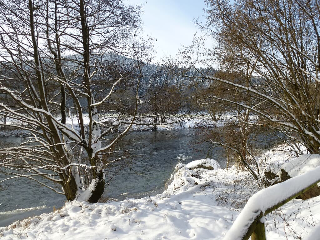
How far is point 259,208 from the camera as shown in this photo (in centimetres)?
146

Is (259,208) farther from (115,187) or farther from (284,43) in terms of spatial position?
(115,187)

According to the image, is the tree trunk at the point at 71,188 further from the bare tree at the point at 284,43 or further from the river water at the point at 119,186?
the bare tree at the point at 284,43

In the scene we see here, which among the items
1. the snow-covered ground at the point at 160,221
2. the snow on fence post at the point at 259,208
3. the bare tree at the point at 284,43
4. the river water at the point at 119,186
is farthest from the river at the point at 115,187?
the snow on fence post at the point at 259,208

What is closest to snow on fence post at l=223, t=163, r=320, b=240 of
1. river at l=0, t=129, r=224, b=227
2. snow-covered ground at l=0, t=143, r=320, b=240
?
snow-covered ground at l=0, t=143, r=320, b=240

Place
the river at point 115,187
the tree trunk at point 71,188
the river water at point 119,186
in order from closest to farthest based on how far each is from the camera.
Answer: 1. the tree trunk at point 71,188
2. the river water at point 119,186
3. the river at point 115,187

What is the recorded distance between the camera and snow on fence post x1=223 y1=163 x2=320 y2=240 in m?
1.38

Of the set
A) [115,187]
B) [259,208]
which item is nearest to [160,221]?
[259,208]

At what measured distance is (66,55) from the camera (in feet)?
26.0

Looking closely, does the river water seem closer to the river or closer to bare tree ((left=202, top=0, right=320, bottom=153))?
the river

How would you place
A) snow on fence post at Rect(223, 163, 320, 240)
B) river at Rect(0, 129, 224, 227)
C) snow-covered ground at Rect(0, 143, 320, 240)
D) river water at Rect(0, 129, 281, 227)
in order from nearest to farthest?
snow on fence post at Rect(223, 163, 320, 240)
snow-covered ground at Rect(0, 143, 320, 240)
river water at Rect(0, 129, 281, 227)
river at Rect(0, 129, 224, 227)

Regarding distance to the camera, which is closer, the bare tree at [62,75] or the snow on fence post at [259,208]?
the snow on fence post at [259,208]

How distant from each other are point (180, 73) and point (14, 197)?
12188 mm

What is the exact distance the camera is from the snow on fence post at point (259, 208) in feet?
4.53

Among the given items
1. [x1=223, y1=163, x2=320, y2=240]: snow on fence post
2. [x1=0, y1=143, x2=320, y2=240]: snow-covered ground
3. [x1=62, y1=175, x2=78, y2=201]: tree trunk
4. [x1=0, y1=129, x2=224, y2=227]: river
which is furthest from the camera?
[x1=0, y1=129, x2=224, y2=227]: river
